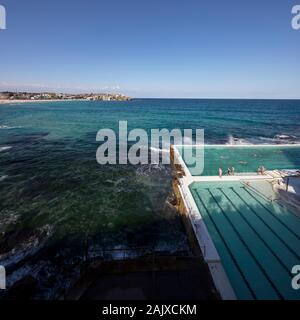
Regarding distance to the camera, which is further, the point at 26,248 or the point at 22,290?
the point at 26,248

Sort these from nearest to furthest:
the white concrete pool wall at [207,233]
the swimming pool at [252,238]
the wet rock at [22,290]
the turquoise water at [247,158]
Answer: the white concrete pool wall at [207,233]
the wet rock at [22,290]
the swimming pool at [252,238]
the turquoise water at [247,158]

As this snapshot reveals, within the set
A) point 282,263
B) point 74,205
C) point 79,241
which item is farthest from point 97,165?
point 282,263

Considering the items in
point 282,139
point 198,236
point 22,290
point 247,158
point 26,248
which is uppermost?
point 282,139

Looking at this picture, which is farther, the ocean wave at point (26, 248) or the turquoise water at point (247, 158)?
the turquoise water at point (247, 158)

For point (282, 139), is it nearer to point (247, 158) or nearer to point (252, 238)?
point (247, 158)

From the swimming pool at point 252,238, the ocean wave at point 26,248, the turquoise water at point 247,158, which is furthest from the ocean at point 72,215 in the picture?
the turquoise water at point 247,158

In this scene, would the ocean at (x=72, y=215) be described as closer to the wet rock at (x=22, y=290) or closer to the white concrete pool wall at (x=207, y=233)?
the wet rock at (x=22, y=290)

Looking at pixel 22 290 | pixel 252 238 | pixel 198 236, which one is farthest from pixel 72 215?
pixel 252 238
